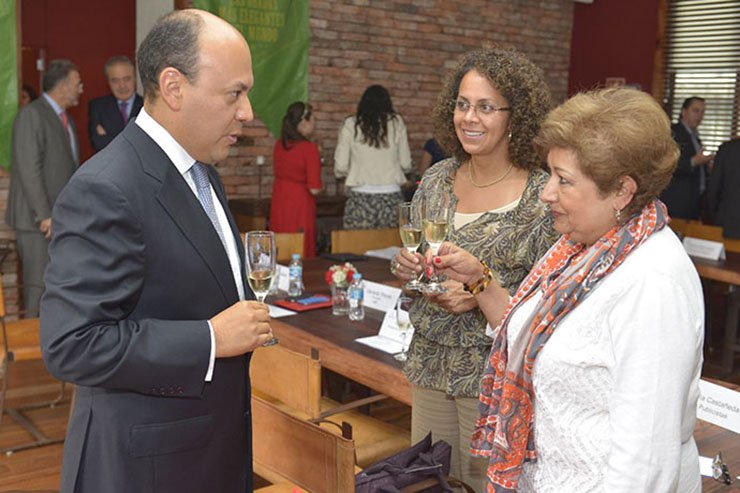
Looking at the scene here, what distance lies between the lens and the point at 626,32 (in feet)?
29.7

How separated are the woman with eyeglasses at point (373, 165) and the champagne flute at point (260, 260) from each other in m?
4.17

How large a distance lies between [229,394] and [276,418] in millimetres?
513

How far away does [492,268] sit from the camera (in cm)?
191

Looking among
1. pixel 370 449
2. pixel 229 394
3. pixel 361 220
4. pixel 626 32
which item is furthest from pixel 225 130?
pixel 626 32

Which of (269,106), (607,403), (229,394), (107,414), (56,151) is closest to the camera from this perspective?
(607,403)

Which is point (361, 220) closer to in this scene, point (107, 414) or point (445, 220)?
point (445, 220)

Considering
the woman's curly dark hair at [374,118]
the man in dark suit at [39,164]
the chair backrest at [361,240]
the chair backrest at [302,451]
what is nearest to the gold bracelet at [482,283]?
the chair backrest at [302,451]

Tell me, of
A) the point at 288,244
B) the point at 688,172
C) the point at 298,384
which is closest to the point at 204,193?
the point at 298,384

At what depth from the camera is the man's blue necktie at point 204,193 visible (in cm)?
154

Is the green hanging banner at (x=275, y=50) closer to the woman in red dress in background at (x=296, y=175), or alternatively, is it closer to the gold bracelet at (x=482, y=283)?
the woman in red dress in background at (x=296, y=175)

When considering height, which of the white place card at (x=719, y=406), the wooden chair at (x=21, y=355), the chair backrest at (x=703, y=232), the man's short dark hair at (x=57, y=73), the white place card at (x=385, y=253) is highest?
the man's short dark hair at (x=57, y=73)

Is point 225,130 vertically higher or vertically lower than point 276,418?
higher

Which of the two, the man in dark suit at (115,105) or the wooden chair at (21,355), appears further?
the man in dark suit at (115,105)

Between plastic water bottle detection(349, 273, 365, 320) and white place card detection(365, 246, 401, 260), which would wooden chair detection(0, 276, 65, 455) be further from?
white place card detection(365, 246, 401, 260)
